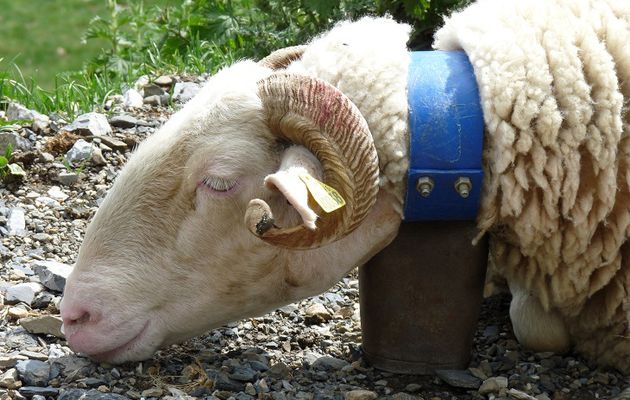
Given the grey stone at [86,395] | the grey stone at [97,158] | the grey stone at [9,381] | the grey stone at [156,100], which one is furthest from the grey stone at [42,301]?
the grey stone at [156,100]

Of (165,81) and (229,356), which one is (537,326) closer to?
(229,356)

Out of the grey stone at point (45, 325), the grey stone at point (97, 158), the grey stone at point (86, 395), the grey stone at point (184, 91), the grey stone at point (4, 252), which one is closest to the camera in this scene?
the grey stone at point (86, 395)

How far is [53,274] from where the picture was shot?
491cm

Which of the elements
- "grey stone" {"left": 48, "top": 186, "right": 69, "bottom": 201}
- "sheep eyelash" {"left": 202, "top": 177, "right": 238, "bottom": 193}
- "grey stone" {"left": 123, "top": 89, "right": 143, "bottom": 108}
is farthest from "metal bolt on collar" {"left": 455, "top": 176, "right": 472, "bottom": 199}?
"grey stone" {"left": 123, "top": 89, "right": 143, "bottom": 108}

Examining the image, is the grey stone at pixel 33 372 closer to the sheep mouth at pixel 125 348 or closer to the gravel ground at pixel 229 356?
the gravel ground at pixel 229 356

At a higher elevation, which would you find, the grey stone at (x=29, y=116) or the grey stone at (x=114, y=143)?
the grey stone at (x=29, y=116)

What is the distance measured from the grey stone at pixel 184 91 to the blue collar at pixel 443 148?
285cm

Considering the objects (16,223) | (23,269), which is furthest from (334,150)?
(16,223)

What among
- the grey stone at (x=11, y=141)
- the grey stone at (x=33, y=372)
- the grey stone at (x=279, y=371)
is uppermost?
the grey stone at (x=11, y=141)

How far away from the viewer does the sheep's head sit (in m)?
4.04

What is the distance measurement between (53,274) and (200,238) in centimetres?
107

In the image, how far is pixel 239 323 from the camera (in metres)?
4.84

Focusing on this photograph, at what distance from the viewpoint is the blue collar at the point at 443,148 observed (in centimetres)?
394

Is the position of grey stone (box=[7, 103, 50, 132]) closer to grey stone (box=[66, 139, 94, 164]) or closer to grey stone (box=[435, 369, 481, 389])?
grey stone (box=[66, 139, 94, 164])
